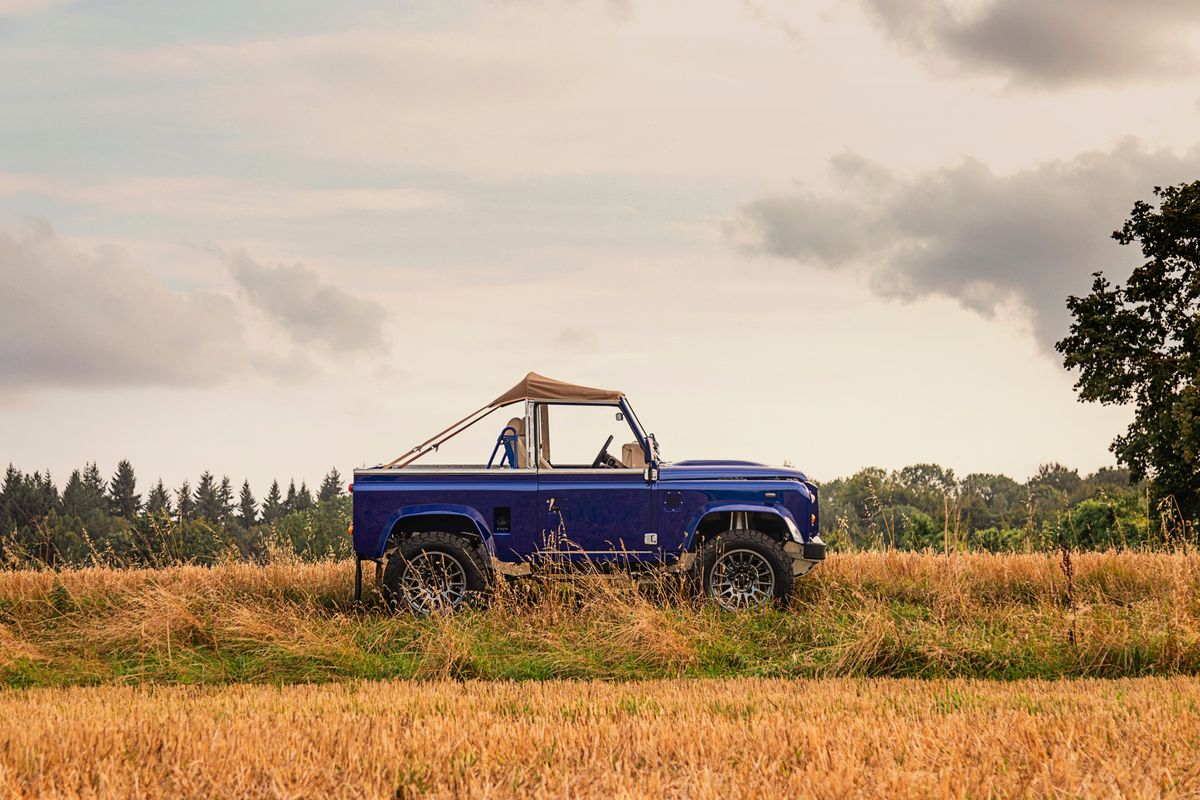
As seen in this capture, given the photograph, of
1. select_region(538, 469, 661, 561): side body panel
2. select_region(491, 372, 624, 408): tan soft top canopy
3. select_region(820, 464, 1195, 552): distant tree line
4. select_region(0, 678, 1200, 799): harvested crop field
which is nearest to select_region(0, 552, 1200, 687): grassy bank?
select_region(538, 469, 661, 561): side body panel

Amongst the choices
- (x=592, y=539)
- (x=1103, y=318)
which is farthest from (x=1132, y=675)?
(x=1103, y=318)

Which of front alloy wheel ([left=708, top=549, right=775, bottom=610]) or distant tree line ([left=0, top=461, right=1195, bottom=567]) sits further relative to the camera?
distant tree line ([left=0, top=461, right=1195, bottom=567])

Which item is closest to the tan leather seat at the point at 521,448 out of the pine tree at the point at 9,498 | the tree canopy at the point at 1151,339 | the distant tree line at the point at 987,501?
the tree canopy at the point at 1151,339

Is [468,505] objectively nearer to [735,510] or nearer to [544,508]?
[544,508]

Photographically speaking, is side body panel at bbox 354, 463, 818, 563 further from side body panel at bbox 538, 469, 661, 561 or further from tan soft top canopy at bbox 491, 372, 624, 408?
tan soft top canopy at bbox 491, 372, 624, 408

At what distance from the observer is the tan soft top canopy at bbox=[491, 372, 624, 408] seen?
40.5 ft

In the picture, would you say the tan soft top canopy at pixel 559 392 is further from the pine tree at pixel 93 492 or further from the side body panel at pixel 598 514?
the pine tree at pixel 93 492

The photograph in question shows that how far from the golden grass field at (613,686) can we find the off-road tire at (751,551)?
432 mm

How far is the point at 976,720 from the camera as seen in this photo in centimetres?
709

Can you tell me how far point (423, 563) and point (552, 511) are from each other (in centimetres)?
157

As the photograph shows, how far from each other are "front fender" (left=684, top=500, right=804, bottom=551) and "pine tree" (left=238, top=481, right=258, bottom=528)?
116 meters

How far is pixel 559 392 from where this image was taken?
1239cm

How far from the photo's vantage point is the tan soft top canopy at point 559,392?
487 inches

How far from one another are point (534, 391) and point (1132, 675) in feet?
22.1
